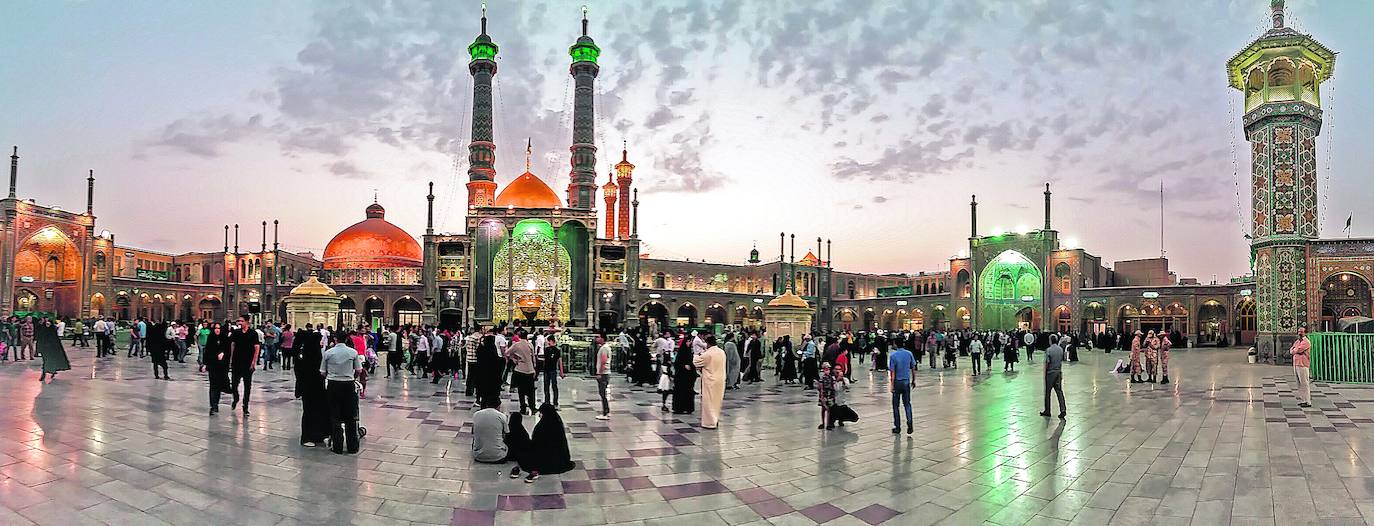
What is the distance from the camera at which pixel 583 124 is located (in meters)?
45.0

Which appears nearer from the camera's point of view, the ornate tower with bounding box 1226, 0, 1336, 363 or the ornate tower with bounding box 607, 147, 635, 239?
the ornate tower with bounding box 1226, 0, 1336, 363

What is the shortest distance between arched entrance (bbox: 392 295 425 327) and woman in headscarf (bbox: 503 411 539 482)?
4454 centimetres

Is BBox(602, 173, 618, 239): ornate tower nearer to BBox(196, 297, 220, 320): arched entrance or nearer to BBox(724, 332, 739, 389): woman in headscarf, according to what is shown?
BBox(196, 297, 220, 320): arched entrance

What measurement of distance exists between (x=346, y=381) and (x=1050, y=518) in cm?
613

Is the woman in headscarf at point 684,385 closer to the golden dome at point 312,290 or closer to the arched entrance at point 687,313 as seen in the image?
the golden dome at point 312,290

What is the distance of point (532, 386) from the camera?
31.9 ft

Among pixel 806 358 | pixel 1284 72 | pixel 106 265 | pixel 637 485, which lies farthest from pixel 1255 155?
pixel 106 265

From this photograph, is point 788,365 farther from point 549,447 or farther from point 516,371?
point 549,447

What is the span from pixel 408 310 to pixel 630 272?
17.1 meters

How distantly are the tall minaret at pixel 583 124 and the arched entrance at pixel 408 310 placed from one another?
13101 millimetres

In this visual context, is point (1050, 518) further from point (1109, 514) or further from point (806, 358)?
point (806, 358)

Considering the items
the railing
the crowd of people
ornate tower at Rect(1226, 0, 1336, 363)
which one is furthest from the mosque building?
the crowd of people

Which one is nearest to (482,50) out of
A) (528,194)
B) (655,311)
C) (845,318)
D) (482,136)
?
(482,136)

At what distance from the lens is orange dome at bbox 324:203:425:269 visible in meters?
49.1
